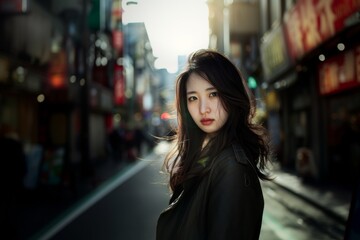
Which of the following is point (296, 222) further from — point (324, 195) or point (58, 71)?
point (58, 71)

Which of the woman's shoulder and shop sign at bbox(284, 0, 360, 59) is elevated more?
shop sign at bbox(284, 0, 360, 59)

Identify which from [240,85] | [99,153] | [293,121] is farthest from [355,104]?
[99,153]

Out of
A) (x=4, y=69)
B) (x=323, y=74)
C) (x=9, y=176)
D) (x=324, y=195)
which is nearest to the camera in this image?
(x=9, y=176)

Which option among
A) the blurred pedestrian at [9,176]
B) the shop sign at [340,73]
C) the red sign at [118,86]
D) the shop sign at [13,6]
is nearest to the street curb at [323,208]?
the shop sign at [340,73]

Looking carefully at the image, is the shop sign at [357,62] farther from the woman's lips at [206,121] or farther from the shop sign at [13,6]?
the woman's lips at [206,121]

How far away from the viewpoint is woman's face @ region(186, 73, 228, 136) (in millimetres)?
1942

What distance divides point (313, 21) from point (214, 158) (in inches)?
472

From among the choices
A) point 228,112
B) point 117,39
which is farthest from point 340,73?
point 117,39

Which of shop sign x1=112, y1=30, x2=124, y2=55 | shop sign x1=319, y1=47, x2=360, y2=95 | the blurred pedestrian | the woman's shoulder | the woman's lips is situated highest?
shop sign x1=112, y1=30, x2=124, y2=55

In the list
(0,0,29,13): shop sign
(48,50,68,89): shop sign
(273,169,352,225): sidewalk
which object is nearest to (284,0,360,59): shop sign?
(273,169,352,225): sidewalk

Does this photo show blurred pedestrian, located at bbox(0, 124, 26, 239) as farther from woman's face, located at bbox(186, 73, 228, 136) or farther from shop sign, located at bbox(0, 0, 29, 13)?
shop sign, located at bbox(0, 0, 29, 13)

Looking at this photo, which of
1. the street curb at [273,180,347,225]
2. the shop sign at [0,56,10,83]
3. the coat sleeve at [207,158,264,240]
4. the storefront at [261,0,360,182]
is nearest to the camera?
the coat sleeve at [207,158,264,240]

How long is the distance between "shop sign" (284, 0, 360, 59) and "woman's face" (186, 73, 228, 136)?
834 centimetres

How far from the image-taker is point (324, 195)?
35.7 feet
